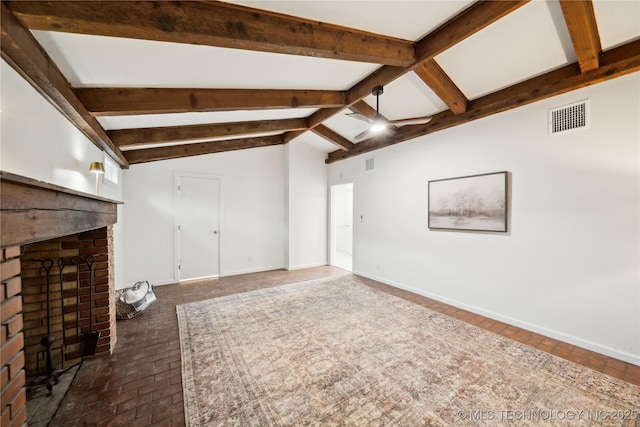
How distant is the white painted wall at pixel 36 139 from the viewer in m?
1.50

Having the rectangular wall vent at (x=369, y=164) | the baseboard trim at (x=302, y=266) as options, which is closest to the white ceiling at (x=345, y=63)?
the rectangular wall vent at (x=369, y=164)

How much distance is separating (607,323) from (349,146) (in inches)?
184

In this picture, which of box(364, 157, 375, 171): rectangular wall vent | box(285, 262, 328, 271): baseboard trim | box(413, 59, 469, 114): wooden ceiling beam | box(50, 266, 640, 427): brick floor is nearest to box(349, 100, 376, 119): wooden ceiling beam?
box(413, 59, 469, 114): wooden ceiling beam

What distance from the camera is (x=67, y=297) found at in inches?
92.2

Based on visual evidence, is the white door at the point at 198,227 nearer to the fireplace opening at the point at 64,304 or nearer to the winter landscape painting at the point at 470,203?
the fireplace opening at the point at 64,304

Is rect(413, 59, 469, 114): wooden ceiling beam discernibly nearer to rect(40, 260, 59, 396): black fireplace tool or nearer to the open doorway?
rect(40, 260, 59, 396): black fireplace tool

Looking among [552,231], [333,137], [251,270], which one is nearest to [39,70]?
[333,137]

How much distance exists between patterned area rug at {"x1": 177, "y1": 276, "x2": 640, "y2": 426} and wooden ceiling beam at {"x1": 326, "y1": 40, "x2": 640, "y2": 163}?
8.84 ft

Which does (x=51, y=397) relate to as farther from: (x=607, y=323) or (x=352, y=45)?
(x=607, y=323)

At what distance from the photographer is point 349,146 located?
18.8 feet

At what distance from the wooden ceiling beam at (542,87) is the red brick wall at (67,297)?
14.6 ft

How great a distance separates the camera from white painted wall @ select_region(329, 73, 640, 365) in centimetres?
241

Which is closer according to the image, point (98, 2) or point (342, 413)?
point (98, 2)

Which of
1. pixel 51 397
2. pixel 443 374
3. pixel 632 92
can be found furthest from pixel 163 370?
pixel 632 92
